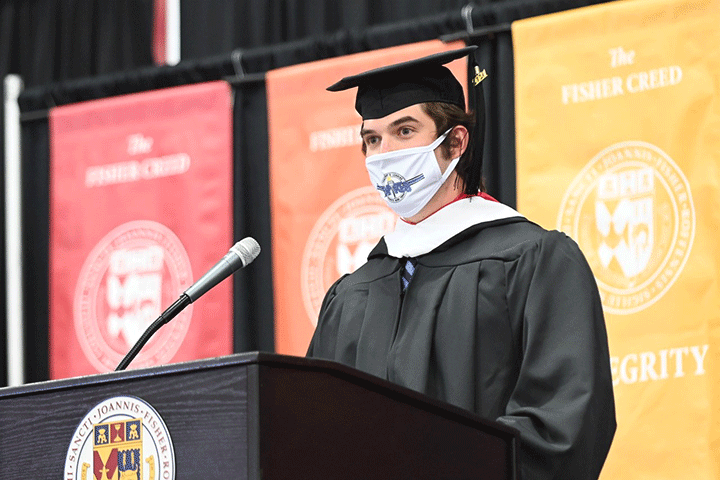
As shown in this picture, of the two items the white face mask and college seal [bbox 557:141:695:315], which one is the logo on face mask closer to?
the white face mask

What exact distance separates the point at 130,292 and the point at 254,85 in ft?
3.28

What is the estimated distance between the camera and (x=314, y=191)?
436cm

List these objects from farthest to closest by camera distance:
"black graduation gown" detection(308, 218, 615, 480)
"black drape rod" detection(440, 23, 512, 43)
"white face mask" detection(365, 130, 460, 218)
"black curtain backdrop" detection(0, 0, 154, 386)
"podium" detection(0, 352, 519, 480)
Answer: "black curtain backdrop" detection(0, 0, 154, 386), "black drape rod" detection(440, 23, 512, 43), "white face mask" detection(365, 130, 460, 218), "black graduation gown" detection(308, 218, 615, 480), "podium" detection(0, 352, 519, 480)

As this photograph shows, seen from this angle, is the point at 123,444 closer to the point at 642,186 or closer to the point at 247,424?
the point at 247,424

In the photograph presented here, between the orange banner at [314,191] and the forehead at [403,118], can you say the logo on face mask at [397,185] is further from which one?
the orange banner at [314,191]

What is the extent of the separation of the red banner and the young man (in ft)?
5.98

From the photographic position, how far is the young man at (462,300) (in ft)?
7.12

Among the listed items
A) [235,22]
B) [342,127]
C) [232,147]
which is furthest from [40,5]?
[342,127]

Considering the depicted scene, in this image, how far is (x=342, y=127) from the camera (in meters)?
4.33

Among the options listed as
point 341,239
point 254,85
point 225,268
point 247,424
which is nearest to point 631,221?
point 341,239

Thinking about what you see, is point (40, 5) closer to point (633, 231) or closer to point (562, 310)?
point (633, 231)

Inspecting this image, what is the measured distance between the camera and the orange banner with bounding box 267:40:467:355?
168 inches

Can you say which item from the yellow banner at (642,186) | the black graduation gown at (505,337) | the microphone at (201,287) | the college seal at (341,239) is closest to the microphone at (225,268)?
the microphone at (201,287)

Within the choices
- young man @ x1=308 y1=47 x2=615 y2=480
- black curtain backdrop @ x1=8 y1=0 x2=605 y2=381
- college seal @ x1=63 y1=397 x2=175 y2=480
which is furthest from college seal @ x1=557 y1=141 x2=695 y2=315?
college seal @ x1=63 y1=397 x2=175 y2=480
